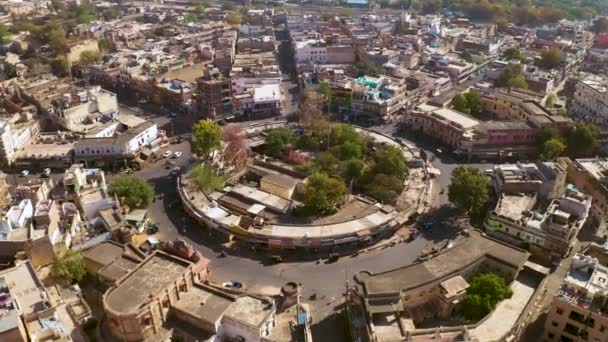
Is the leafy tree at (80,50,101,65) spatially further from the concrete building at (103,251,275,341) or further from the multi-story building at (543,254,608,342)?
the multi-story building at (543,254,608,342)

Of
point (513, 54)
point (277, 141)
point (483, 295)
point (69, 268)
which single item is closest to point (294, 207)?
point (277, 141)

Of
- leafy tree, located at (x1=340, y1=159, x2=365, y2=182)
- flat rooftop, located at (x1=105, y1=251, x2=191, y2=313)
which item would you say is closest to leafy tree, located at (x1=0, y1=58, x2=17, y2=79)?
leafy tree, located at (x1=340, y1=159, x2=365, y2=182)

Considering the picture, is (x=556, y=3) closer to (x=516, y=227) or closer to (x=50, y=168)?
(x=516, y=227)

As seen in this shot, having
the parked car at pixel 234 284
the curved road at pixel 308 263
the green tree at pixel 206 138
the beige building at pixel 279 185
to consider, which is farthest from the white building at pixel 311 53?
the parked car at pixel 234 284

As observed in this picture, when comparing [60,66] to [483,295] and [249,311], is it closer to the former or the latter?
[249,311]

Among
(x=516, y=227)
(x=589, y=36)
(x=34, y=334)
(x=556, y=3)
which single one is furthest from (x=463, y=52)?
(x=34, y=334)
